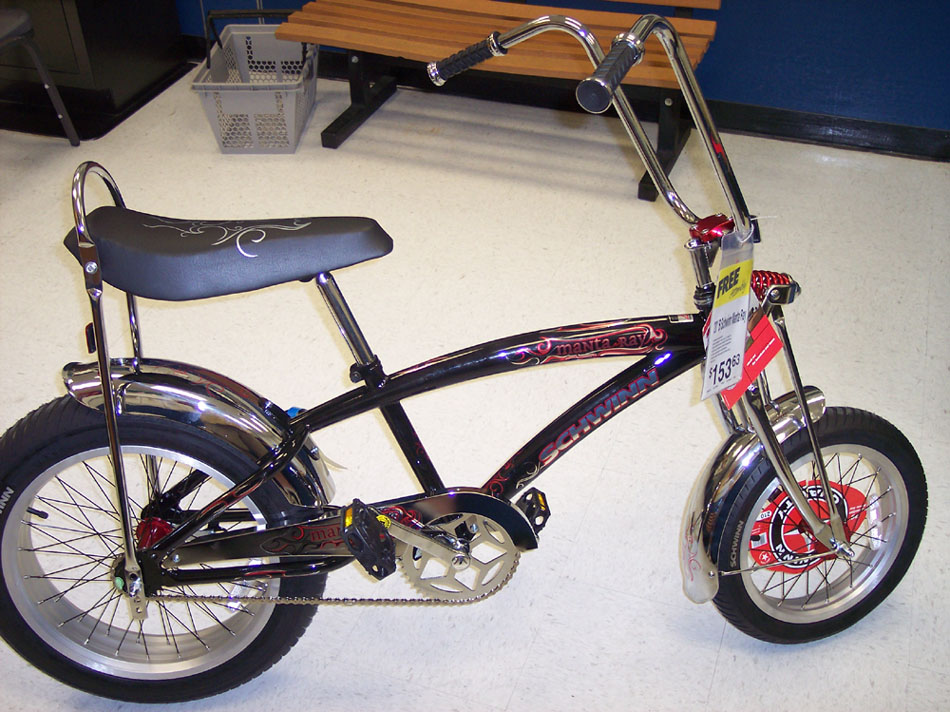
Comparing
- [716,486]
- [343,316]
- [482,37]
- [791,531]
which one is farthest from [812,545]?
[482,37]

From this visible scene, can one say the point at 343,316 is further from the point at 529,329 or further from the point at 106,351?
the point at 529,329

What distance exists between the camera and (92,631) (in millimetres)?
1630

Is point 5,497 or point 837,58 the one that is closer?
point 5,497

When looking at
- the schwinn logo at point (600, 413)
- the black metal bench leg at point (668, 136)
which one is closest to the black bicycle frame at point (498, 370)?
the schwinn logo at point (600, 413)

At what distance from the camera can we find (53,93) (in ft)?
10.7

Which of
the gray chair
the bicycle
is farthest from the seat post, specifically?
the gray chair

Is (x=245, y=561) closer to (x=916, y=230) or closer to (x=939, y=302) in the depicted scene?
(x=939, y=302)

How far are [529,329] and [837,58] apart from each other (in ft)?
5.43

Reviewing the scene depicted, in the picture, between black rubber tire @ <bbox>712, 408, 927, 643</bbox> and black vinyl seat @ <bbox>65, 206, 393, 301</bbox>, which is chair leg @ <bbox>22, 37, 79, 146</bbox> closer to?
black vinyl seat @ <bbox>65, 206, 393, 301</bbox>

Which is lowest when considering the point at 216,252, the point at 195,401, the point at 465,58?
the point at 195,401

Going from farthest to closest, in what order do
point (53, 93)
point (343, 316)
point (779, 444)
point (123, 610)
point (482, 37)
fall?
point (53, 93)
point (482, 37)
point (123, 610)
point (779, 444)
point (343, 316)

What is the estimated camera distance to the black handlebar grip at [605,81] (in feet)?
3.32

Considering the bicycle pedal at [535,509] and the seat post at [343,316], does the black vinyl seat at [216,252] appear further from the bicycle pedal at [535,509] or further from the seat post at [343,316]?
the bicycle pedal at [535,509]

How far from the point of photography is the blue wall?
315cm
